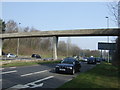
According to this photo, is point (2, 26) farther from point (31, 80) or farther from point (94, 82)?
point (94, 82)

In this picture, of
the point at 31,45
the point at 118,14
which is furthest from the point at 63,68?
the point at 31,45

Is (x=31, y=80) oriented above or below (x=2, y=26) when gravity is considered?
below

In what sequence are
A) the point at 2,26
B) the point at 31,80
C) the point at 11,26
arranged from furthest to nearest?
the point at 11,26
the point at 2,26
the point at 31,80

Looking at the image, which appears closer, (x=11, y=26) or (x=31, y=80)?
(x=31, y=80)

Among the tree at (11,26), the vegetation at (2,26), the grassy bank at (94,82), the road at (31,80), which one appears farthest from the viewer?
the tree at (11,26)

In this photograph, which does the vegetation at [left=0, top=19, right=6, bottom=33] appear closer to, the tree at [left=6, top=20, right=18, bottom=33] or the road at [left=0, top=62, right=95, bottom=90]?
the tree at [left=6, top=20, right=18, bottom=33]

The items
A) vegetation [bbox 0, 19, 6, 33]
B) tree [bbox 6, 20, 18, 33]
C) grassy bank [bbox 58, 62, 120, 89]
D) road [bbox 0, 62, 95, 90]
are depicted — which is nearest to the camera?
grassy bank [bbox 58, 62, 120, 89]

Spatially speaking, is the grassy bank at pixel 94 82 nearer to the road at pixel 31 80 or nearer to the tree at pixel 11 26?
the road at pixel 31 80

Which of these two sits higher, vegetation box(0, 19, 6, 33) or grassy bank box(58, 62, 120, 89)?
vegetation box(0, 19, 6, 33)

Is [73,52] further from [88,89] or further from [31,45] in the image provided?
[88,89]

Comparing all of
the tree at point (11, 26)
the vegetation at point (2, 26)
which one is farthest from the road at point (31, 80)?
the tree at point (11, 26)

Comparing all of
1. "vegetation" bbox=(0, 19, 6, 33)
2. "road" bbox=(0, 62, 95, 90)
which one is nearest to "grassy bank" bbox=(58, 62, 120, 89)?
"road" bbox=(0, 62, 95, 90)

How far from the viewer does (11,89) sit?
34.3ft

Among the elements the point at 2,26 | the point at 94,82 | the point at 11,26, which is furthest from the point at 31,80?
the point at 11,26
